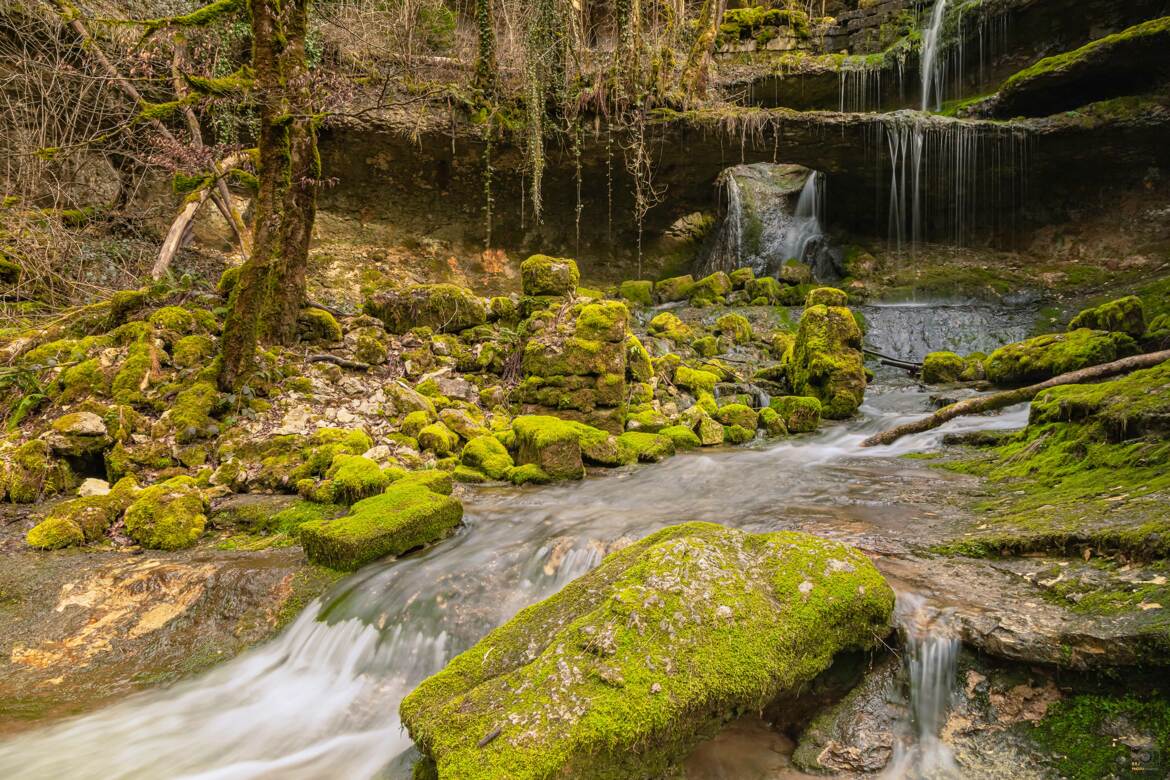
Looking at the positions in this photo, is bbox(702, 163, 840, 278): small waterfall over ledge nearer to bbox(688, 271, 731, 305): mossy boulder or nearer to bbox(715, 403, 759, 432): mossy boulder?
bbox(688, 271, 731, 305): mossy boulder

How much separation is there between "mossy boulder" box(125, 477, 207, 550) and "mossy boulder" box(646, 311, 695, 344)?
26.4 feet

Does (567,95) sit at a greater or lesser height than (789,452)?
greater

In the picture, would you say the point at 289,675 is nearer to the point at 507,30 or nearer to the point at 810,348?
the point at 810,348

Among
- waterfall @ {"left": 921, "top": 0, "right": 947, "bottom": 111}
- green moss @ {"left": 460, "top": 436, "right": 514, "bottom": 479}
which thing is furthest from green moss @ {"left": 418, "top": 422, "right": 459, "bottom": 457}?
waterfall @ {"left": 921, "top": 0, "right": 947, "bottom": 111}

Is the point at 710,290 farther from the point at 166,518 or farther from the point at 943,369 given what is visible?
the point at 166,518

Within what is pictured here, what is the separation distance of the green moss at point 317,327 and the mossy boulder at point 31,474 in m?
3.06

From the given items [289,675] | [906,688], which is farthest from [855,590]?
[289,675]

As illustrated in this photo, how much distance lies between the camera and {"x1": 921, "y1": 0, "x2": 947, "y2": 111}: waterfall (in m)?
14.9

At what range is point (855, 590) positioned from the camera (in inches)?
92.9

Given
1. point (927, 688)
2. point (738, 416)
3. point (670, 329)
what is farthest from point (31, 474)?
point (670, 329)

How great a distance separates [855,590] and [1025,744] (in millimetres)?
689

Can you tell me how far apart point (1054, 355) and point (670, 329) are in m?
5.83

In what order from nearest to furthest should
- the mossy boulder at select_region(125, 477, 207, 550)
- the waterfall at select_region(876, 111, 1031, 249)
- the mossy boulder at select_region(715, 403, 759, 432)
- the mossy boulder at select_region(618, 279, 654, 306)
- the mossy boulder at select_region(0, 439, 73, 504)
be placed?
the mossy boulder at select_region(125, 477, 207, 550) → the mossy boulder at select_region(0, 439, 73, 504) → the mossy boulder at select_region(715, 403, 759, 432) → the waterfall at select_region(876, 111, 1031, 249) → the mossy boulder at select_region(618, 279, 654, 306)

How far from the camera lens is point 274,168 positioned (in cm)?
625
